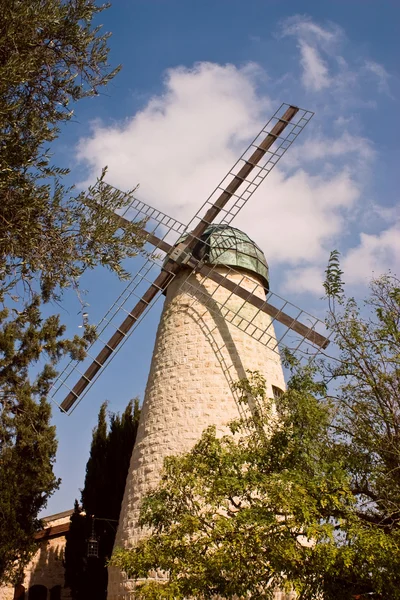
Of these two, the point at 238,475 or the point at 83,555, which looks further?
the point at 83,555

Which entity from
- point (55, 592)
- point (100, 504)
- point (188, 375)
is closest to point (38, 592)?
point (55, 592)

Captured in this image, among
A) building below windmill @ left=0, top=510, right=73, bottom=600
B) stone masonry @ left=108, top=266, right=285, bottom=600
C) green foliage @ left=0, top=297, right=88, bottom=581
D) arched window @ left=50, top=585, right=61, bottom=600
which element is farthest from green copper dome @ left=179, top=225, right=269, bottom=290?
arched window @ left=50, top=585, right=61, bottom=600

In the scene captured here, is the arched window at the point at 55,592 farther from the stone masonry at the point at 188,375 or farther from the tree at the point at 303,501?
the tree at the point at 303,501

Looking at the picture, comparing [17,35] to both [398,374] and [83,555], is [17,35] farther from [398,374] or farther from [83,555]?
[83,555]

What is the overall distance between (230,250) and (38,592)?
10.8 meters

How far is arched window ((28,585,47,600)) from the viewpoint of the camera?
52.0 feet

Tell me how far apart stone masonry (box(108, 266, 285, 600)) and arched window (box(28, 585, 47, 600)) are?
6.26 meters

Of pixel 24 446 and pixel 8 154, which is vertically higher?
pixel 8 154

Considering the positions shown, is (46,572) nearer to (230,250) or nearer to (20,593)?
(20,593)

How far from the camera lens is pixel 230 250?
13.0 metres

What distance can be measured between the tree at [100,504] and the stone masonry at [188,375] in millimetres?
4130

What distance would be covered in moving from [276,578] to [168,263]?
7668 millimetres

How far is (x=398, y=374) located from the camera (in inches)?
322

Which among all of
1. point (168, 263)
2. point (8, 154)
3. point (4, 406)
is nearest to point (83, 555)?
point (4, 406)
